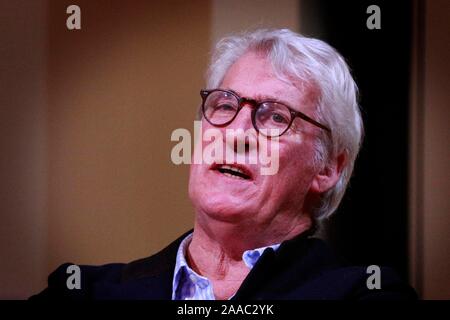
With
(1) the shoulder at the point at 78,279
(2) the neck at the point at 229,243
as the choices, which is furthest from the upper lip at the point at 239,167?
(1) the shoulder at the point at 78,279

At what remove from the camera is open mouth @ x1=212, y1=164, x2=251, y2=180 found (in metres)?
1.64

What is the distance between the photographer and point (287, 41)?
1.69 meters

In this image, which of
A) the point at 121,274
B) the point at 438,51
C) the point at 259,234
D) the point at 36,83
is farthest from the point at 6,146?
the point at 438,51

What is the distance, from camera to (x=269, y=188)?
64.7 inches

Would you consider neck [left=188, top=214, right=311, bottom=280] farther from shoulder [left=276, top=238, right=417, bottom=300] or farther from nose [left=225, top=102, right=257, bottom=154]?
nose [left=225, top=102, right=257, bottom=154]

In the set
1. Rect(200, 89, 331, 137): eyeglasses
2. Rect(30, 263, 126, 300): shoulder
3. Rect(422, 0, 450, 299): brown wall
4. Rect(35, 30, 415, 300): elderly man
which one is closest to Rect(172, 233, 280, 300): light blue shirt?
Rect(35, 30, 415, 300): elderly man

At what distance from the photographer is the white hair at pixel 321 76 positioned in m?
1.66

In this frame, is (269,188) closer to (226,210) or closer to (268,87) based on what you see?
(226,210)

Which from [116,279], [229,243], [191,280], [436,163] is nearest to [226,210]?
[229,243]

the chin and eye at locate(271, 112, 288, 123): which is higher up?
eye at locate(271, 112, 288, 123)

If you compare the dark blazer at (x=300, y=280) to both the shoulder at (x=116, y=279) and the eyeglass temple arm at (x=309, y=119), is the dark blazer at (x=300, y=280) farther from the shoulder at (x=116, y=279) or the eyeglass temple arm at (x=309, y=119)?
the eyeglass temple arm at (x=309, y=119)

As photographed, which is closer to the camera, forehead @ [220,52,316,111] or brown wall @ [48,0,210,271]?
forehead @ [220,52,316,111]

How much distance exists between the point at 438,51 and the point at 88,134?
829 mm

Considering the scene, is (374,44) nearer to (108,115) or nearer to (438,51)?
(438,51)
